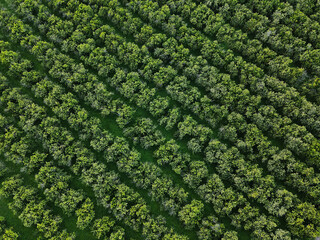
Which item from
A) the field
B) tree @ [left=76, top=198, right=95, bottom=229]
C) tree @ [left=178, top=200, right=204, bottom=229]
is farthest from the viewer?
the field

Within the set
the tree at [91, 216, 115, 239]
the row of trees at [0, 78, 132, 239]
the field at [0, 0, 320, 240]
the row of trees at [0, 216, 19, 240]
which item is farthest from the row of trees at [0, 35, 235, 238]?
the row of trees at [0, 216, 19, 240]

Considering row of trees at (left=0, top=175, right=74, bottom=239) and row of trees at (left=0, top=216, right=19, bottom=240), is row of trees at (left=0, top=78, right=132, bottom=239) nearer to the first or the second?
row of trees at (left=0, top=175, right=74, bottom=239)

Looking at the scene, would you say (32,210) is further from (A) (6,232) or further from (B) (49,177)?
(B) (49,177)

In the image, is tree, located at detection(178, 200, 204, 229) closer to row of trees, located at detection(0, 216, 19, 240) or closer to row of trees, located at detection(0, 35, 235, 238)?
row of trees, located at detection(0, 35, 235, 238)

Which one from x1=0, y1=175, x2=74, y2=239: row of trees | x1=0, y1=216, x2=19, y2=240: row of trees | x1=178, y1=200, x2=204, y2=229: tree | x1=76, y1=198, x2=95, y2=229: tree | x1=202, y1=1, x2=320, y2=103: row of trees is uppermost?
x1=202, y1=1, x2=320, y2=103: row of trees

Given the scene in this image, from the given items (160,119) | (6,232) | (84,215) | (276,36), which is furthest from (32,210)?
(276,36)

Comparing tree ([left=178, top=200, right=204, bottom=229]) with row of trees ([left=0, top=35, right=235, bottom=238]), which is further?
row of trees ([left=0, top=35, right=235, bottom=238])

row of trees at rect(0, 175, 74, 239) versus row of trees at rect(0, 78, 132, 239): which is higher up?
row of trees at rect(0, 78, 132, 239)

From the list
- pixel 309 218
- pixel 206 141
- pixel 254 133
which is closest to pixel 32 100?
pixel 206 141

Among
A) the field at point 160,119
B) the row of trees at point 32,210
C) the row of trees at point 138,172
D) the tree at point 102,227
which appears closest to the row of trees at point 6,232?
the field at point 160,119

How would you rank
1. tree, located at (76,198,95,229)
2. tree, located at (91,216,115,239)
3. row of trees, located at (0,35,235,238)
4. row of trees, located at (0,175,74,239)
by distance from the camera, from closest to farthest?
tree, located at (91,216,115,239), row of trees, located at (0,175,74,239), tree, located at (76,198,95,229), row of trees, located at (0,35,235,238)
